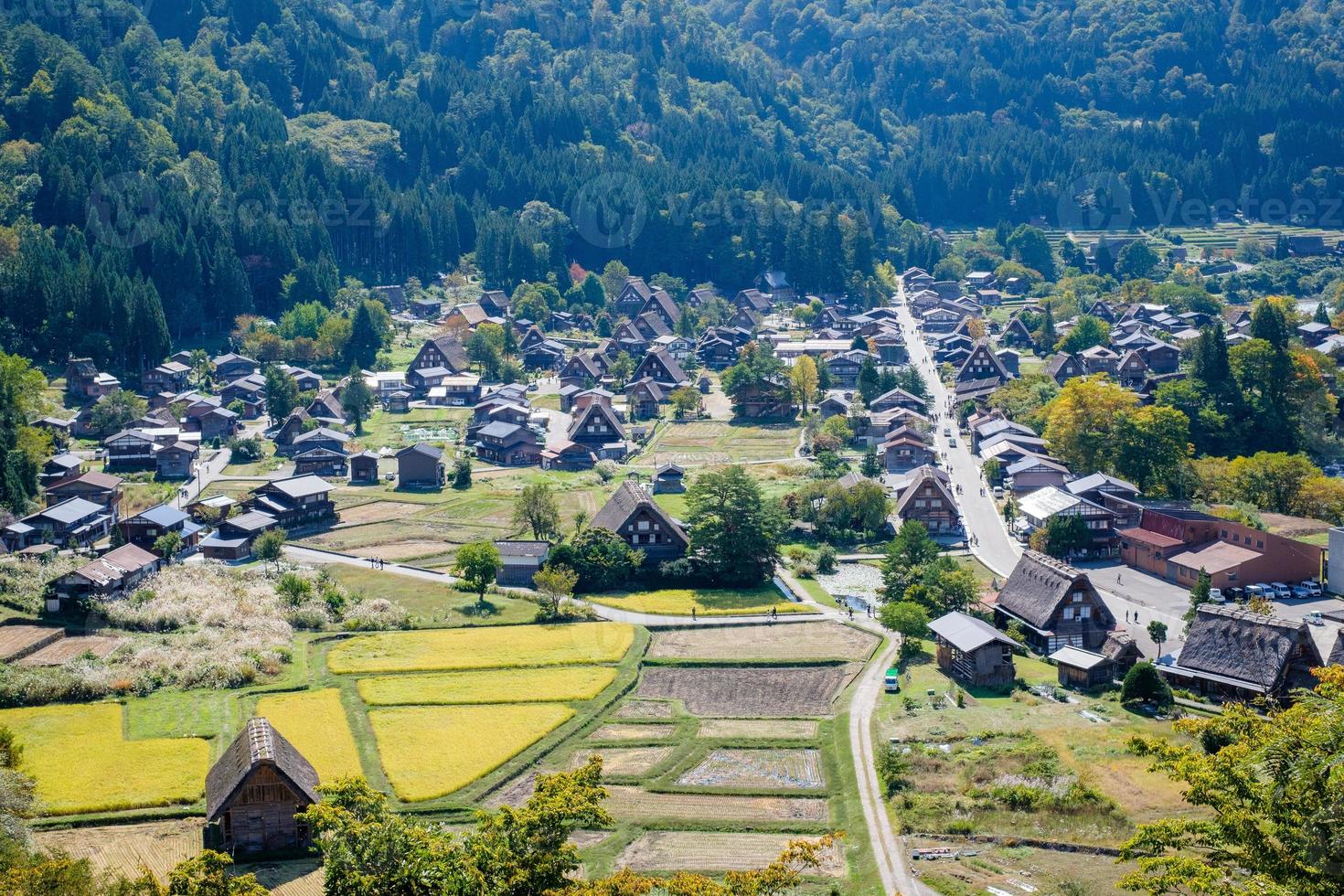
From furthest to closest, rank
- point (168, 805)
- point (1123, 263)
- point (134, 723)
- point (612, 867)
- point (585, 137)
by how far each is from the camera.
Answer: point (585, 137), point (1123, 263), point (134, 723), point (168, 805), point (612, 867)

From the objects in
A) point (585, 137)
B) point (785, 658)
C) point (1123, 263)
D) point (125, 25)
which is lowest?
point (785, 658)

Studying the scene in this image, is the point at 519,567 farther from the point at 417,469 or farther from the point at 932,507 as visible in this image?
the point at 932,507

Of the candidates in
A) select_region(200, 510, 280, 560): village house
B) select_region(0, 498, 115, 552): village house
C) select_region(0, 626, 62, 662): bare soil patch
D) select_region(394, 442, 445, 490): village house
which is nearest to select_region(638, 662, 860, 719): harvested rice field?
select_region(0, 626, 62, 662): bare soil patch

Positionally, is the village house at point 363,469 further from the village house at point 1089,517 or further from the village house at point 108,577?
the village house at point 1089,517

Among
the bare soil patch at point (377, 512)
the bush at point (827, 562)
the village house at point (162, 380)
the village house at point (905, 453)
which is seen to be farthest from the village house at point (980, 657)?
the village house at point (162, 380)

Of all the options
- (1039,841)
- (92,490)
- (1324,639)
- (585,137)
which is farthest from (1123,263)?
(1039,841)

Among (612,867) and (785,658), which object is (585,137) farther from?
(612,867)

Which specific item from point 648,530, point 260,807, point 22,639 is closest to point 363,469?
point 648,530

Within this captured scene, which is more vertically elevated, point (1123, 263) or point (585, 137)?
point (585, 137)
